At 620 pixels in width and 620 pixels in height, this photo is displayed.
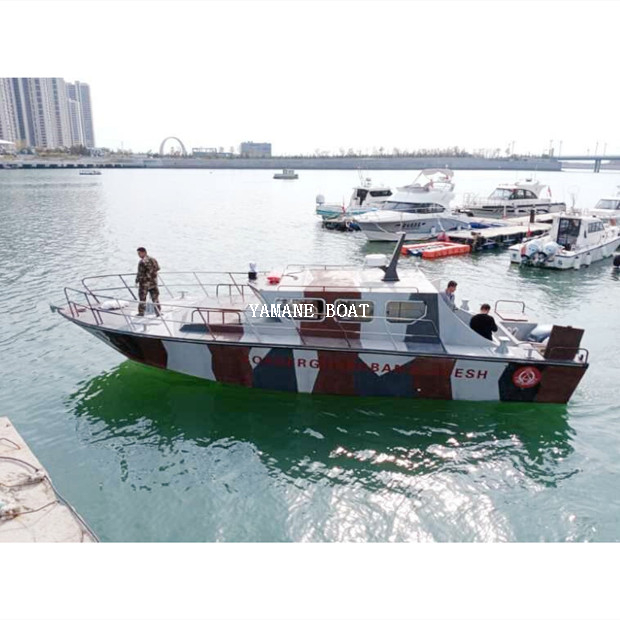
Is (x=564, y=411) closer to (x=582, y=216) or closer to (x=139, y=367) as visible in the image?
(x=139, y=367)

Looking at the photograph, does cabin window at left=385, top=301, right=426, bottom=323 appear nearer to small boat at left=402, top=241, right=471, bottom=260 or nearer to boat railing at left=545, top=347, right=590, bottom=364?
boat railing at left=545, top=347, right=590, bottom=364

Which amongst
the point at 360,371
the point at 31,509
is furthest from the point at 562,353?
the point at 31,509

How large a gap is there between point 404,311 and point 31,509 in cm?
830

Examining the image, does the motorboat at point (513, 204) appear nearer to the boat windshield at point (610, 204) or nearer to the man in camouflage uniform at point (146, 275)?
the boat windshield at point (610, 204)

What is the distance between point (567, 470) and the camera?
378 inches

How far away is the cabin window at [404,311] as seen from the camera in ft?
36.8

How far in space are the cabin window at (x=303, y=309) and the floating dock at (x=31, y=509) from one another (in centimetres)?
592

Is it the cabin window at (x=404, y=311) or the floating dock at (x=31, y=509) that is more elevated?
the cabin window at (x=404, y=311)

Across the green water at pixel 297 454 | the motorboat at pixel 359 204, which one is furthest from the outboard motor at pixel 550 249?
the motorboat at pixel 359 204

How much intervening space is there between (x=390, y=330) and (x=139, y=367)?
7474mm

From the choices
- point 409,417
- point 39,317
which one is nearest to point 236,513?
point 409,417

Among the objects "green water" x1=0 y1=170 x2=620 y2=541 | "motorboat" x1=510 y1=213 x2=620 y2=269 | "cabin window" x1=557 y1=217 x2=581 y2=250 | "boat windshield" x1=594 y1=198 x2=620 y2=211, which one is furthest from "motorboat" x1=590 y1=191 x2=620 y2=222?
"green water" x1=0 y1=170 x2=620 y2=541

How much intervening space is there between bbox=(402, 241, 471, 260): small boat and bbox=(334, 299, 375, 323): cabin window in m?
21.1

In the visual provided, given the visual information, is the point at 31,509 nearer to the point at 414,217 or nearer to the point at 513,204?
the point at 414,217
